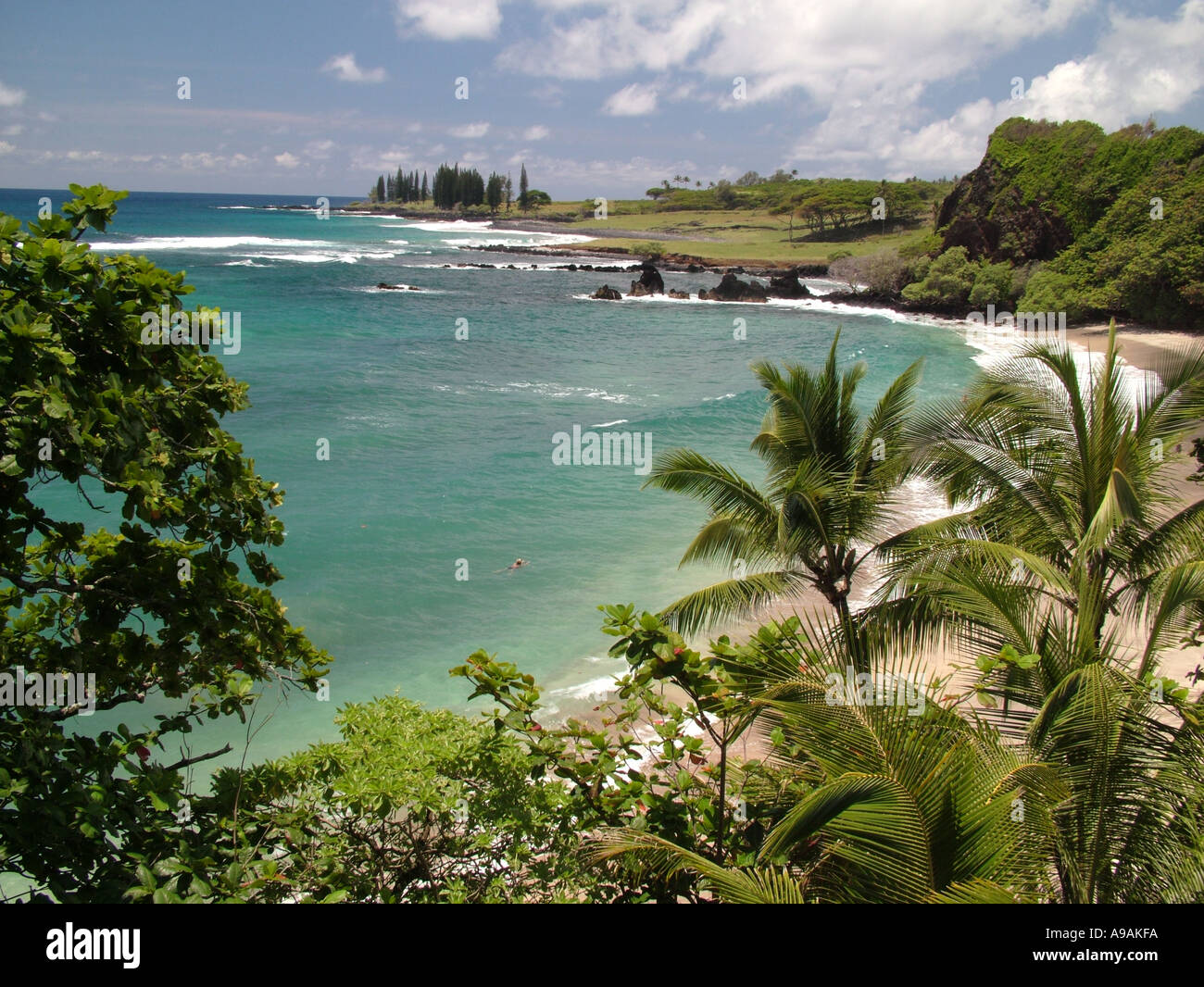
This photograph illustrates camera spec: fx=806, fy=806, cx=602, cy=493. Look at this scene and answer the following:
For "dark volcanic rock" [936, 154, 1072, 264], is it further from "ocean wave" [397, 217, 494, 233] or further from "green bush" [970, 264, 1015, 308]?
"ocean wave" [397, 217, 494, 233]

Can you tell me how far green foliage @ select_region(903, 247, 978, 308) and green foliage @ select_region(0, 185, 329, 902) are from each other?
57.4 meters

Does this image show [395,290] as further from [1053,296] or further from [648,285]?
[1053,296]

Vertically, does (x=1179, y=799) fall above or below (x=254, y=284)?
below

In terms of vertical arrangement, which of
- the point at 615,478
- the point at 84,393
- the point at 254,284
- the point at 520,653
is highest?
the point at 254,284

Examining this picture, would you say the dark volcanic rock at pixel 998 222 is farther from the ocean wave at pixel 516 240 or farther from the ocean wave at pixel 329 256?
the ocean wave at pixel 516 240

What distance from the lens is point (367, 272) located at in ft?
229

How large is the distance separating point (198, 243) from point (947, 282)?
253 ft

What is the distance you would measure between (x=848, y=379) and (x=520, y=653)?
7.26 metres

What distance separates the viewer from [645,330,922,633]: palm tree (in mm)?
7887

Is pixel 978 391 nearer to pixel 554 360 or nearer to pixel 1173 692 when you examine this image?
pixel 1173 692

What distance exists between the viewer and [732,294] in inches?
2397

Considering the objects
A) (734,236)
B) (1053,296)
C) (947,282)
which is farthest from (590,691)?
(734,236)

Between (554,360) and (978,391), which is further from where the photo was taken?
(554,360)
